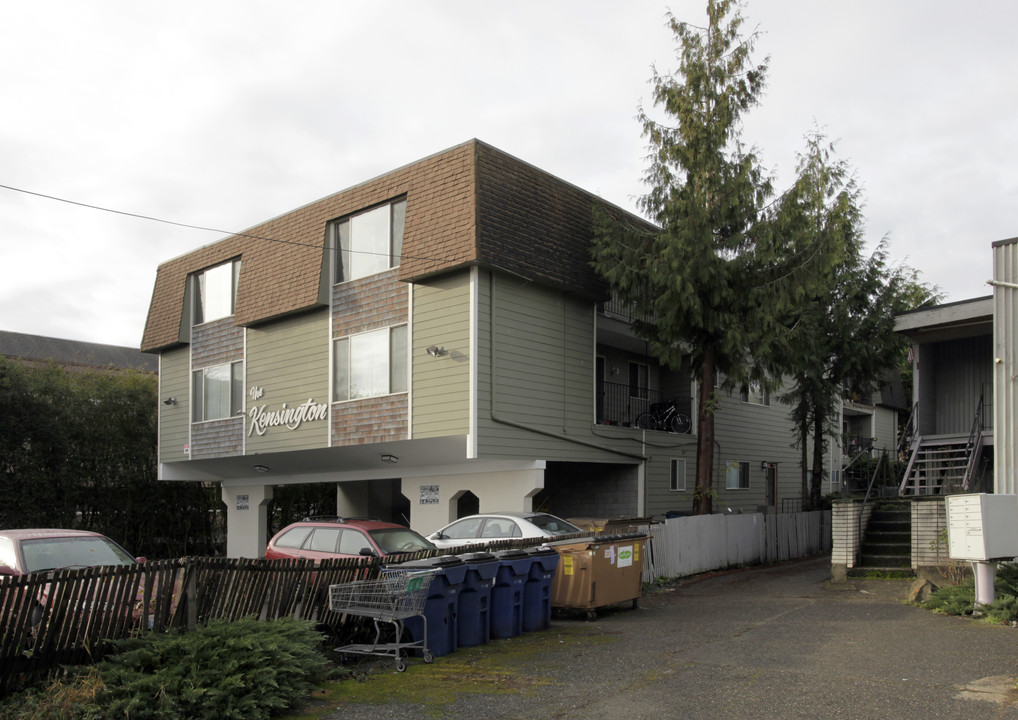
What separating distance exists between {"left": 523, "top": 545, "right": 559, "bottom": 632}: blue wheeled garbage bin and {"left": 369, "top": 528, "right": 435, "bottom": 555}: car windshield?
74.7 inches

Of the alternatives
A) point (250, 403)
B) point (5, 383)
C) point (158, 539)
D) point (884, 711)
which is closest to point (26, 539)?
point (884, 711)

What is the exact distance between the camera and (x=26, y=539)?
445 inches

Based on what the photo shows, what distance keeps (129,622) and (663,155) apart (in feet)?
46.8

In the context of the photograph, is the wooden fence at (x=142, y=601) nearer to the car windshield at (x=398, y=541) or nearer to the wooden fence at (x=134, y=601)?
the wooden fence at (x=134, y=601)

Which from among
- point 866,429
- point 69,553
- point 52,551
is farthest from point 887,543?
point 866,429

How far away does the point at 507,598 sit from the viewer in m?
11.5

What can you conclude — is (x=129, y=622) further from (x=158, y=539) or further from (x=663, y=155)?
(x=158, y=539)

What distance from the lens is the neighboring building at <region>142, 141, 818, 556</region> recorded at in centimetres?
1814

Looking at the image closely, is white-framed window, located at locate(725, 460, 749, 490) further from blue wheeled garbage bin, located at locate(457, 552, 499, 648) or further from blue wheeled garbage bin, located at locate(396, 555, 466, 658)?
blue wheeled garbage bin, located at locate(396, 555, 466, 658)

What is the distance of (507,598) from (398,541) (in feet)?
9.50

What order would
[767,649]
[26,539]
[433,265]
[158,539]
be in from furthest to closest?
[158,539]
[433,265]
[26,539]
[767,649]

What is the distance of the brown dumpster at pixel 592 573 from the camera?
1295 cm

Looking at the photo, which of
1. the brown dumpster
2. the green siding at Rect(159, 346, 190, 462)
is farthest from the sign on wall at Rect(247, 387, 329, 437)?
the brown dumpster

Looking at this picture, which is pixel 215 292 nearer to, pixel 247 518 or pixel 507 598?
pixel 247 518
